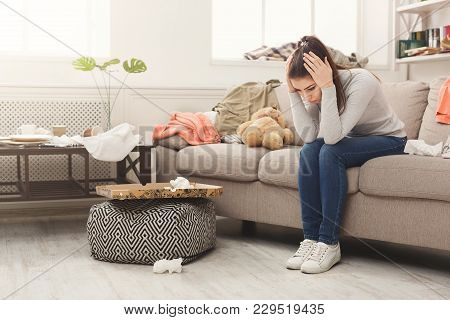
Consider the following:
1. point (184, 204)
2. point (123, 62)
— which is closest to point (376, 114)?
point (184, 204)

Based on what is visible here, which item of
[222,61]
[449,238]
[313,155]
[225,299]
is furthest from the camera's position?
[222,61]

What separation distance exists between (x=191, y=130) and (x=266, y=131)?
485 mm

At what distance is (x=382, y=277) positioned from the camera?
7.64ft

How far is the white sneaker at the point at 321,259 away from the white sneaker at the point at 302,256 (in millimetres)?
27

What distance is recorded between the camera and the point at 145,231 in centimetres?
249

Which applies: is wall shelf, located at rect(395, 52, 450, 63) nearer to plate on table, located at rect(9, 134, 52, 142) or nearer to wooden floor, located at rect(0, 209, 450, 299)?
wooden floor, located at rect(0, 209, 450, 299)

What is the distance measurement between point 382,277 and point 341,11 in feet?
9.71

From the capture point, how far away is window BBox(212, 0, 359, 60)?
176 inches

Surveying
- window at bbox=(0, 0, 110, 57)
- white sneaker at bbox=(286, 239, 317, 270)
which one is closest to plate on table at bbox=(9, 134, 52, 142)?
window at bbox=(0, 0, 110, 57)

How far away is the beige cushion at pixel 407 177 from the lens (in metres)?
2.27

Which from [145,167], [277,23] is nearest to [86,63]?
[145,167]

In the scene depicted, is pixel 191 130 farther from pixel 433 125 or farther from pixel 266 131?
pixel 433 125
